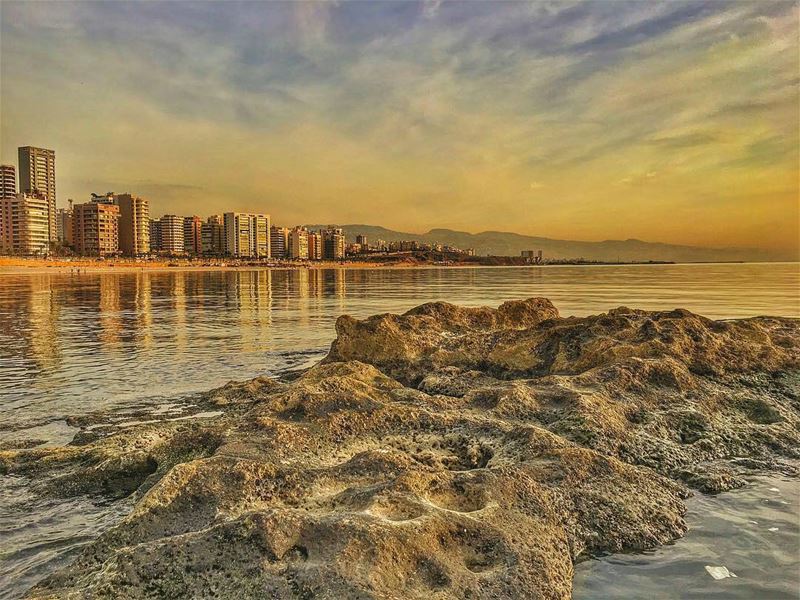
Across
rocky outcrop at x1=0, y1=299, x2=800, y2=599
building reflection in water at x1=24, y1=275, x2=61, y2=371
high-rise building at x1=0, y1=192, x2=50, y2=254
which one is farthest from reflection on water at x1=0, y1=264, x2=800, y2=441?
high-rise building at x1=0, y1=192, x2=50, y2=254

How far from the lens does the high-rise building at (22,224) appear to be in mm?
173000

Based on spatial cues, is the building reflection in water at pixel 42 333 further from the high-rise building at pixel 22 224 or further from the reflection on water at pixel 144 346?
the high-rise building at pixel 22 224

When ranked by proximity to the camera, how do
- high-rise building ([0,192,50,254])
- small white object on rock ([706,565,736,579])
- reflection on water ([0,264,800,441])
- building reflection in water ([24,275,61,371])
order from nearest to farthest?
1. small white object on rock ([706,565,736,579])
2. reflection on water ([0,264,800,441])
3. building reflection in water ([24,275,61,371])
4. high-rise building ([0,192,50,254])

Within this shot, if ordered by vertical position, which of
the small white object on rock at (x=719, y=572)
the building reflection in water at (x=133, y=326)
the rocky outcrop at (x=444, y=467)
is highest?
the rocky outcrop at (x=444, y=467)

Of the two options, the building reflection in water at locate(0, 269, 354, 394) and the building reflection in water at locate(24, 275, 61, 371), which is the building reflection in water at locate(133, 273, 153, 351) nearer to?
the building reflection in water at locate(0, 269, 354, 394)

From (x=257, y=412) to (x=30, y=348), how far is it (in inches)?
541

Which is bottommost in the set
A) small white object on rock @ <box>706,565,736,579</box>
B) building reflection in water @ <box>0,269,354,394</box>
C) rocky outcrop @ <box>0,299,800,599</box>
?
small white object on rock @ <box>706,565,736,579</box>

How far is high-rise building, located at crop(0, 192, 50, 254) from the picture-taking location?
568 ft

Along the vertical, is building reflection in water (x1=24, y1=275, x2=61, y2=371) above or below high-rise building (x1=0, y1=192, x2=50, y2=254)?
below

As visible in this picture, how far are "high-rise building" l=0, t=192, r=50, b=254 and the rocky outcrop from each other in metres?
194

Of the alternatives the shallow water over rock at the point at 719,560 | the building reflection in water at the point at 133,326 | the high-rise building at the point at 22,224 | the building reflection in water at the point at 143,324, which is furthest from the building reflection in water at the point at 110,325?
the high-rise building at the point at 22,224

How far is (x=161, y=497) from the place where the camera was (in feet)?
13.9

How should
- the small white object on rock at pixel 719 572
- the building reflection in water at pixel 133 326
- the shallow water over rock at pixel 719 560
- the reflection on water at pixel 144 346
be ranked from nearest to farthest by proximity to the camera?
1. the shallow water over rock at pixel 719 560
2. the small white object on rock at pixel 719 572
3. the reflection on water at pixel 144 346
4. the building reflection in water at pixel 133 326

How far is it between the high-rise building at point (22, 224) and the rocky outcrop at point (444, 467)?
194m
